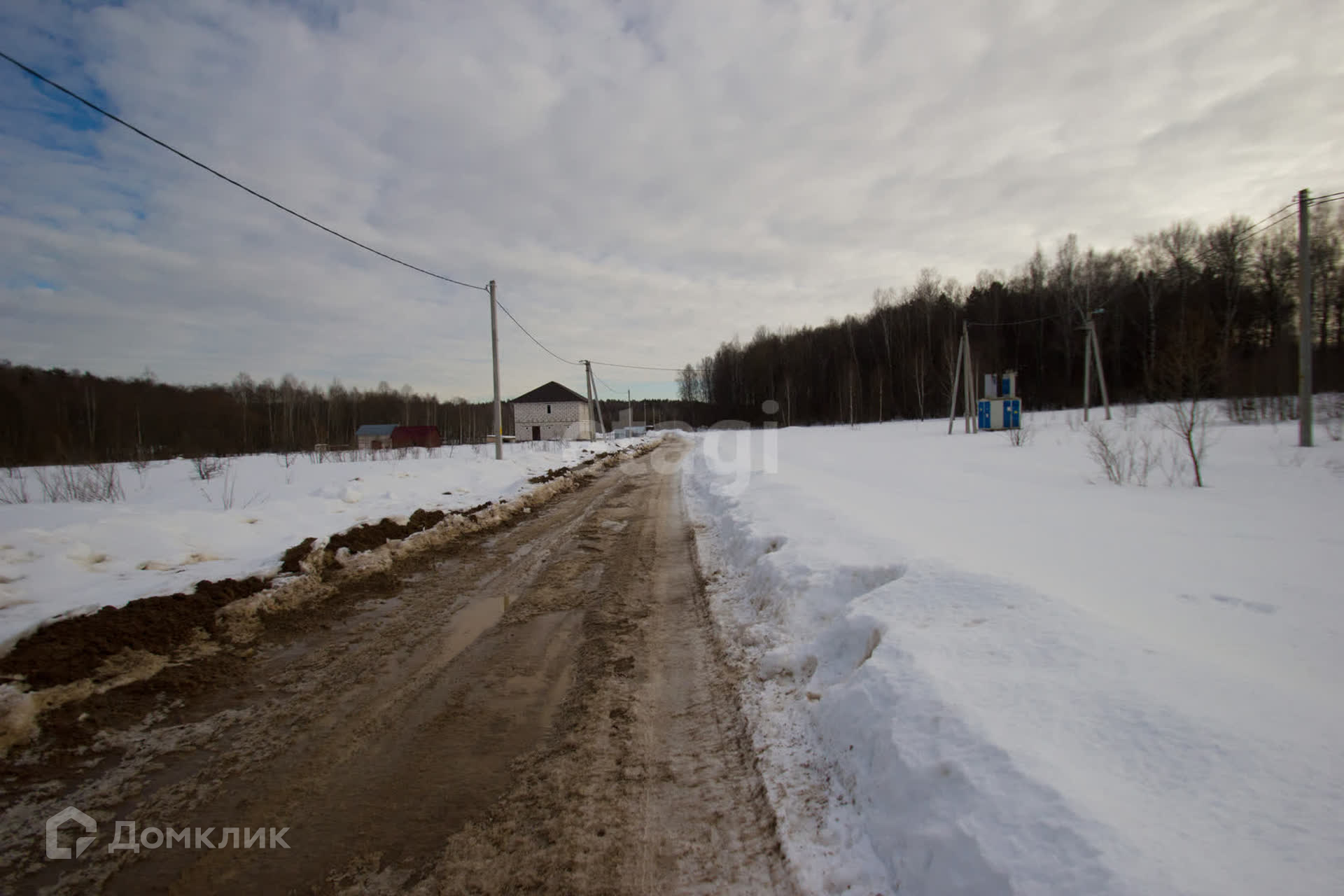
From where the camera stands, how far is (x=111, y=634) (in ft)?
14.1

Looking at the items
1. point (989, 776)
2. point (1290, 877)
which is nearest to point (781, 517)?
point (989, 776)

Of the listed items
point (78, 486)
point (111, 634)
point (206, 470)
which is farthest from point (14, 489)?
point (111, 634)

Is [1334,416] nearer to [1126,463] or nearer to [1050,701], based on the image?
[1126,463]

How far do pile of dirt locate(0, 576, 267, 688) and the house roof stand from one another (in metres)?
55.8

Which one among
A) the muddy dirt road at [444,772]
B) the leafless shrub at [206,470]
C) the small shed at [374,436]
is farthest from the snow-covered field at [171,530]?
the small shed at [374,436]

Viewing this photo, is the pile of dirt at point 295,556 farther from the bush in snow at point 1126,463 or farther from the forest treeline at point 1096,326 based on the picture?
the forest treeline at point 1096,326

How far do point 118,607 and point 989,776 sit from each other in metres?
6.57

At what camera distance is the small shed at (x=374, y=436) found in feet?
201

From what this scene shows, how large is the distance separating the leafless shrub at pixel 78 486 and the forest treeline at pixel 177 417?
1.28 metres

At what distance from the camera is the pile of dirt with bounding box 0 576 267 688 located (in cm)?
377

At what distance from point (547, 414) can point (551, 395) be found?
7.82ft

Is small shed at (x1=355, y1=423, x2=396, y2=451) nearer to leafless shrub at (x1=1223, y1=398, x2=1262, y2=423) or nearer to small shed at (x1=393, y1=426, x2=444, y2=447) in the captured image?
small shed at (x1=393, y1=426, x2=444, y2=447)

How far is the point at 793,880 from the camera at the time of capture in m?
2.12

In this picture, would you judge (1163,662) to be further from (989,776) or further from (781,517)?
(781,517)
